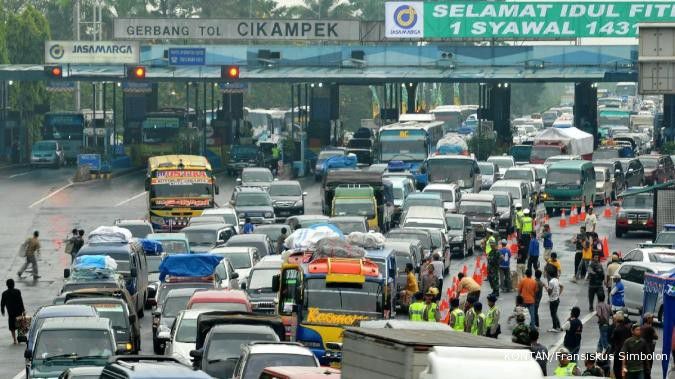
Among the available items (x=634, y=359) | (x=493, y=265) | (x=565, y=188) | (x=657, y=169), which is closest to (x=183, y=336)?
(x=634, y=359)

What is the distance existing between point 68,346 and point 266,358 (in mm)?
4560

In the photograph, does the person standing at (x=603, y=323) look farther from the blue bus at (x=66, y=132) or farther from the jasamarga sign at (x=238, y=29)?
the jasamarga sign at (x=238, y=29)

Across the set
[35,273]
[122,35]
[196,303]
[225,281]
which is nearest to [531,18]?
[122,35]

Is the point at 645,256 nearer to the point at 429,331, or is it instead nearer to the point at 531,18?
the point at 429,331

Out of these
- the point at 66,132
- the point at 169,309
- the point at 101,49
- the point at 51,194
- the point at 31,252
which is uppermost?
the point at 101,49

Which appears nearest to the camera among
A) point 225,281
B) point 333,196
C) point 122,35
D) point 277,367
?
point 277,367

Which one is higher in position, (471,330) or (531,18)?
(531,18)

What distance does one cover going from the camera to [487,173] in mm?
69438

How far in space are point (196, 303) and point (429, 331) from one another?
37.7 feet

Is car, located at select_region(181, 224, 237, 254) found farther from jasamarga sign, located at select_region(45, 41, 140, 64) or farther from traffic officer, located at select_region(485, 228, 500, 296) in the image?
jasamarga sign, located at select_region(45, 41, 140, 64)

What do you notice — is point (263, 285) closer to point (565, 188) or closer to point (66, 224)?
point (66, 224)

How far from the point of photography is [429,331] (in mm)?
20578

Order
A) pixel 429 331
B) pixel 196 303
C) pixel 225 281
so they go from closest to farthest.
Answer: pixel 429 331 → pixel 196 303 → pixel 225 281

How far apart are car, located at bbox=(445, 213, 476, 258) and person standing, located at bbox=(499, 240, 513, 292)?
7419mm
